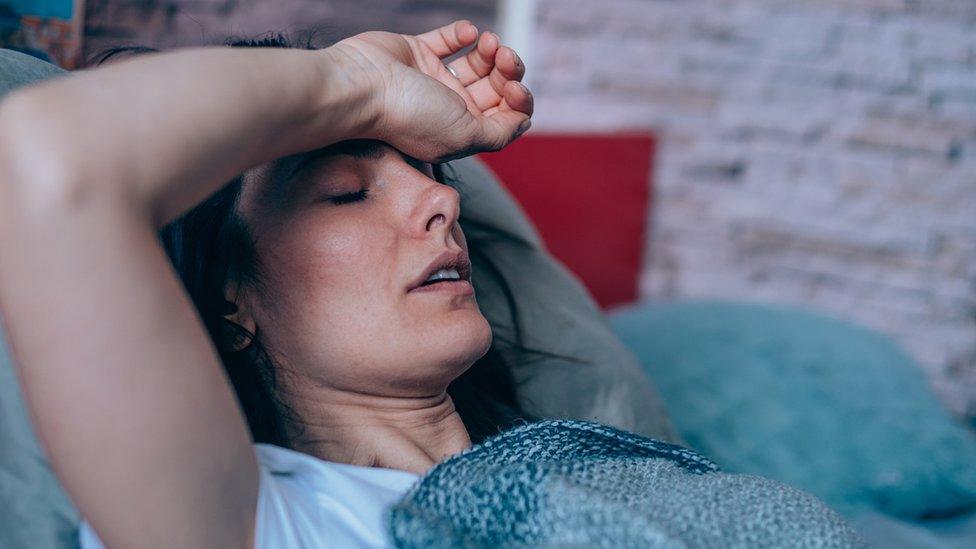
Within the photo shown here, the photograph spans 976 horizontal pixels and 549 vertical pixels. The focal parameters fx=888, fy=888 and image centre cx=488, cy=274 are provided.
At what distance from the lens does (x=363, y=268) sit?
87cm

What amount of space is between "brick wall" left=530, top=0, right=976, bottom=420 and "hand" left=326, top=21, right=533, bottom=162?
125 centimetres

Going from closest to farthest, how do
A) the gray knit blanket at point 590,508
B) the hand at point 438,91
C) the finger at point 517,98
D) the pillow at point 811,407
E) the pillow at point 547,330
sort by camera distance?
the gray knit blanket at point 590,508
the hand at point 438,91
the finger at point 517,98
the pillow at point 547,330
the pillow at point 811,407

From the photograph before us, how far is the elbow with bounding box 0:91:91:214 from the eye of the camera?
1.90ft

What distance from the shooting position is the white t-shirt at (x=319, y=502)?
0.75 metres

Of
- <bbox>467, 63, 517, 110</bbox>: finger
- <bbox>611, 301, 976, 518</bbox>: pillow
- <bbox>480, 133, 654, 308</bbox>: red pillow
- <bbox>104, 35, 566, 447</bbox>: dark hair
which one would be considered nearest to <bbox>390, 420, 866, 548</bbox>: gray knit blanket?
<bbox>104, 35, 566, 447</bbox>: dark hair

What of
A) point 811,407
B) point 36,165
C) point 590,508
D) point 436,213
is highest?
point 36,165

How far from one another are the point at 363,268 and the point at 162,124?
0.93 ft

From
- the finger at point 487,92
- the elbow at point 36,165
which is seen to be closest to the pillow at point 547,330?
the finger at point 487,92

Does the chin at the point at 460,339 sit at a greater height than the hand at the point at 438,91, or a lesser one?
lesser

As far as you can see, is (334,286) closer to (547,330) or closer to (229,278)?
(229,278)

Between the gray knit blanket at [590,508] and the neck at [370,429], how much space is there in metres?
0.14

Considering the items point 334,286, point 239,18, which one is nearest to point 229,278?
point 334,286

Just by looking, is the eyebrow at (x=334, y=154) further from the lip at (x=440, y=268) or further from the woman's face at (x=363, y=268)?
the lip at (x=440, y=268)

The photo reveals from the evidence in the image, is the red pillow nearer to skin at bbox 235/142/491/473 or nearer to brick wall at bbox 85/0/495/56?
brick wall at bbox 85/0/495/56
